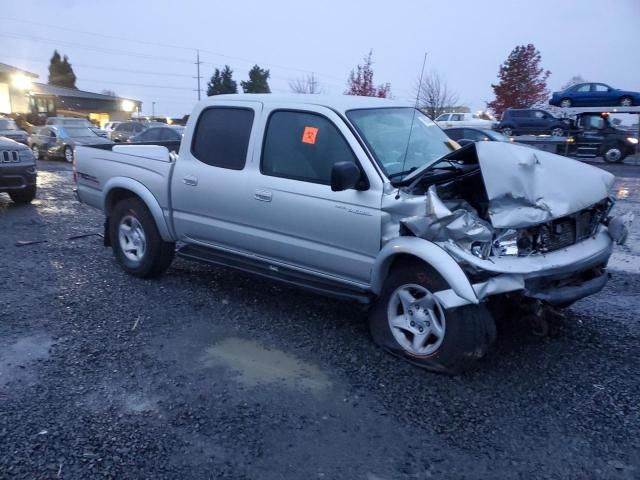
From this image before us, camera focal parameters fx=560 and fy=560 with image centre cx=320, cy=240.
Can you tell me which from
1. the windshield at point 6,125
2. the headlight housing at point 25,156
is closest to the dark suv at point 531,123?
the windshield at point 6,125

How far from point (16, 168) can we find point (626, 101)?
2471 centimetres

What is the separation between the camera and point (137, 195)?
224 inches

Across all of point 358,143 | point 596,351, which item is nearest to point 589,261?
point 596,351

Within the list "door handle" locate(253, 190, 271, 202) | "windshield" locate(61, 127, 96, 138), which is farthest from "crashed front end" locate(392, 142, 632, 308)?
"windshield" locate(61, 127, 96, 138)

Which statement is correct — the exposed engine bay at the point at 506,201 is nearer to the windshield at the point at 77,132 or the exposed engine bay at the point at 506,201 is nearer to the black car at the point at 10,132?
the black car at the point at 10,132

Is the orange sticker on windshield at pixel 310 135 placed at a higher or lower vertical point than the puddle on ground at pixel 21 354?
higher

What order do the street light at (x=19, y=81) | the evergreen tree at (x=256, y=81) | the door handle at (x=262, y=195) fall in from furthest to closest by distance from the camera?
Answer: the evergreen tree at (x=256, y=81)
the street light at (x=19, y=81)
the door handle at (x=262, y=195)

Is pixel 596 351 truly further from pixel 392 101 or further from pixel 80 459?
pixel 80 459

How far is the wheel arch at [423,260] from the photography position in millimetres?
3461

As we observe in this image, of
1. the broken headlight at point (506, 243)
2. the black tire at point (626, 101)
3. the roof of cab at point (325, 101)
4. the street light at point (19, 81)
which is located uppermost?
the street light at point (19, 81)

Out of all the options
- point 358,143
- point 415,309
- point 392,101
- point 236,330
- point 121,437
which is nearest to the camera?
point 121,437

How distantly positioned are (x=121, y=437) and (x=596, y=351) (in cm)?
341

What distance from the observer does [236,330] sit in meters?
4.64

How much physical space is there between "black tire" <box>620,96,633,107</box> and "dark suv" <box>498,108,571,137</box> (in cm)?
268
